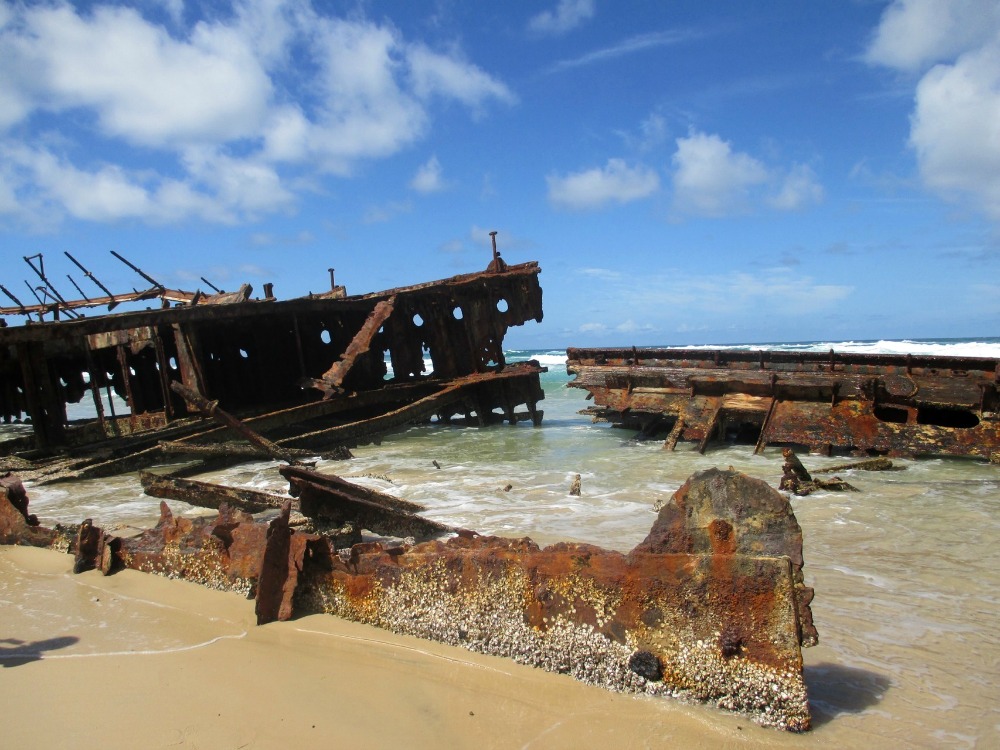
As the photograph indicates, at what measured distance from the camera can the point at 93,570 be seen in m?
4.58

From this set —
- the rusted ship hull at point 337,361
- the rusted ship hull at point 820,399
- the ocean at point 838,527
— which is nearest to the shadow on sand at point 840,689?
the ocean at point 838,527

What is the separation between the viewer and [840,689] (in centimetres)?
294

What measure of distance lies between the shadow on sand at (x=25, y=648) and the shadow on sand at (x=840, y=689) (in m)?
3.60

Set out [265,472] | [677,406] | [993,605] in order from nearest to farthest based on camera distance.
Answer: [993,605], [265,472], [677,406]

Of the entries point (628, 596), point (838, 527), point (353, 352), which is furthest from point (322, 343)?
point (628, 596)

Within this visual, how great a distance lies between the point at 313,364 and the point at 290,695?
11863 mm

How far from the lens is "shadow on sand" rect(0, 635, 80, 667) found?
330 cm

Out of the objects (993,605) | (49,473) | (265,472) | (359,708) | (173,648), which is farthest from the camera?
(265,472)

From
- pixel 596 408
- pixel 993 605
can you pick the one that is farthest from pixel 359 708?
pixel 596 408

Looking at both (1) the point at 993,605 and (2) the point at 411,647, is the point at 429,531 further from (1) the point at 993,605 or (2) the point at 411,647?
(1) the point at 993,605

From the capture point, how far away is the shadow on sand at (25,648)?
3297 mm

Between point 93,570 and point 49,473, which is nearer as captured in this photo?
point 93,570

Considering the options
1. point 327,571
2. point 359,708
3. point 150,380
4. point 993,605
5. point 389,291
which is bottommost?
point 993,605

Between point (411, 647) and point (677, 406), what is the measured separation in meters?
7.99
